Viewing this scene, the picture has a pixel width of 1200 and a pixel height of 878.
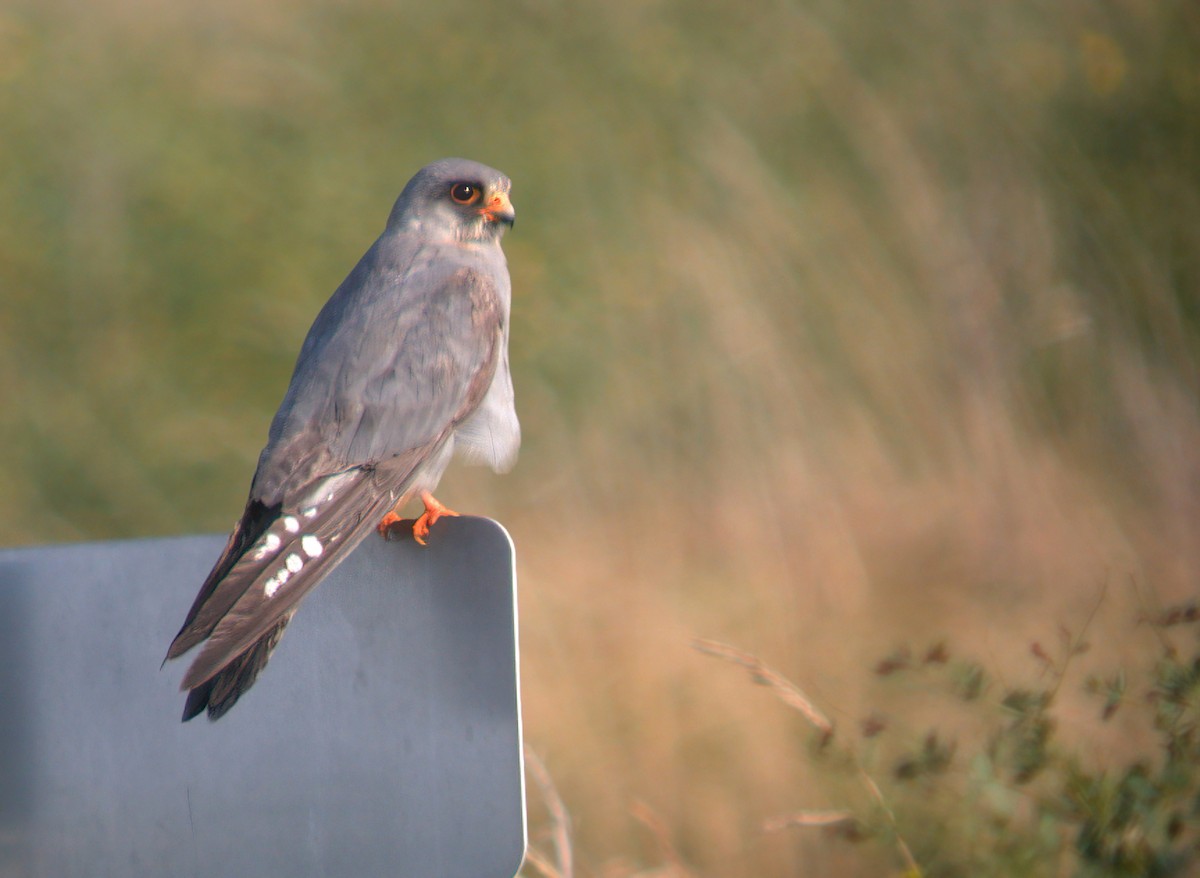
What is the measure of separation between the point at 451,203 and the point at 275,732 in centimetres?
153

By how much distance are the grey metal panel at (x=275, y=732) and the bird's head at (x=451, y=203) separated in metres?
1.31

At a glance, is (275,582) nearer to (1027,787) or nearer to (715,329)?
(1027,787)

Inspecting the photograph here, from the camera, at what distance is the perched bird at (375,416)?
1.38 meters

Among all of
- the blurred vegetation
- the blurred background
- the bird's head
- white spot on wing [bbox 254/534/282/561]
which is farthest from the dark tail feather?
the bird's head

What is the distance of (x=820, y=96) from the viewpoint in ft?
15.3

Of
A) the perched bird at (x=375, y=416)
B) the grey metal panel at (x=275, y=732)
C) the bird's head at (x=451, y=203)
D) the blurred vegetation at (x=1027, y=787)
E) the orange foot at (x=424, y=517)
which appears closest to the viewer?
the grey metal panel at (x=275, y=732)

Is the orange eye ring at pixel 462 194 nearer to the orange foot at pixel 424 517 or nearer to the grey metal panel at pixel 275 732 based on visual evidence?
the orange foot at pixel 424 517

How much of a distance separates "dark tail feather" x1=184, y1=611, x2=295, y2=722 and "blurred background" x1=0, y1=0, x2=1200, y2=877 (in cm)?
124

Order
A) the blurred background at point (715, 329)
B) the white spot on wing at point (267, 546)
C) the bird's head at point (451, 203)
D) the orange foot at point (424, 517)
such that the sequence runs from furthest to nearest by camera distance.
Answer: the blurred background at point (715, 329) < the bird's head at point (451, 203) < the orange foot at point (424, 517) < the white spot on wing at point (267, 546)

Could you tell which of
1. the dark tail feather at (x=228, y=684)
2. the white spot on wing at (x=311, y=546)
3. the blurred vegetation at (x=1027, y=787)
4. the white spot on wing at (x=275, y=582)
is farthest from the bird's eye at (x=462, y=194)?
the dark tail feather at (x=228, y=684)

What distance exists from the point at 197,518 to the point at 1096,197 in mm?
3121

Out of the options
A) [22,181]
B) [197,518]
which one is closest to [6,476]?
[197,518]

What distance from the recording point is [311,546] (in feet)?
5.21

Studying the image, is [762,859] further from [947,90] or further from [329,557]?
[947,90]
